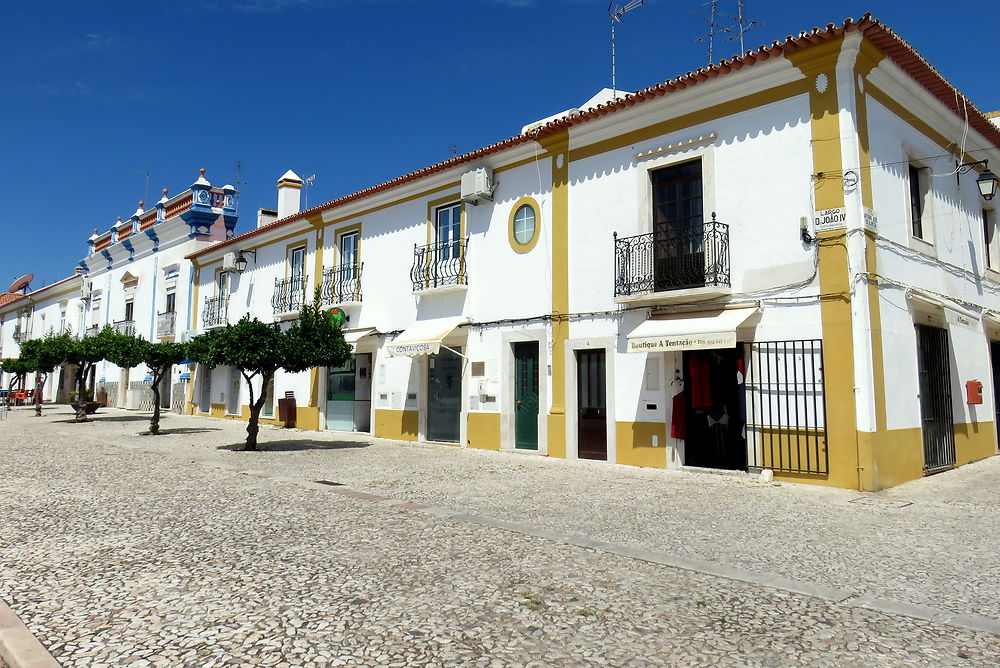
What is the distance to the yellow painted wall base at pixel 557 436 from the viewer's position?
11.4 meters

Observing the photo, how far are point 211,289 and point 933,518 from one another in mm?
21668

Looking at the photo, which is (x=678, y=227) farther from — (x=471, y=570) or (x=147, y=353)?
(x=147, y=353)

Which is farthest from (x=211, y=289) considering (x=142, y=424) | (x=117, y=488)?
(x=117, y=488)

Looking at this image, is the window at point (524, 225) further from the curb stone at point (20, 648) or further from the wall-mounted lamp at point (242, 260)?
the wall-mounted lamp at point (242, 260)

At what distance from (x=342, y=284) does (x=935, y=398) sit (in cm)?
1259

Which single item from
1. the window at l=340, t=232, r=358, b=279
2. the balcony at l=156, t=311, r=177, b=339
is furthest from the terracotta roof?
the balcony at l=156, t=311, r=177, b=339

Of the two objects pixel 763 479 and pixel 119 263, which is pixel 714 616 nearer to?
pixel 763 479

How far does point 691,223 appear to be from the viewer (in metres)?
10.2

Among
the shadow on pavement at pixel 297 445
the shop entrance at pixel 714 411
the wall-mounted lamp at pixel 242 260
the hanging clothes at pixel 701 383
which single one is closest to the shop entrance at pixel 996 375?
the shop entrance at pixel 714 411

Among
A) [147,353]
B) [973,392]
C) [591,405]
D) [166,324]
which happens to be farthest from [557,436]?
[166,324]

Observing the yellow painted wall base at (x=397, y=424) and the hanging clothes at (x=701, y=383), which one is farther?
the yellow painted wall base at (x=397, y=424)

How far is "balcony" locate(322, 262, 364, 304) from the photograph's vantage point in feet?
53.2

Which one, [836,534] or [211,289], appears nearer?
[836,534]

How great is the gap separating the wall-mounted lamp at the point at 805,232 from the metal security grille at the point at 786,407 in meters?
1.32
